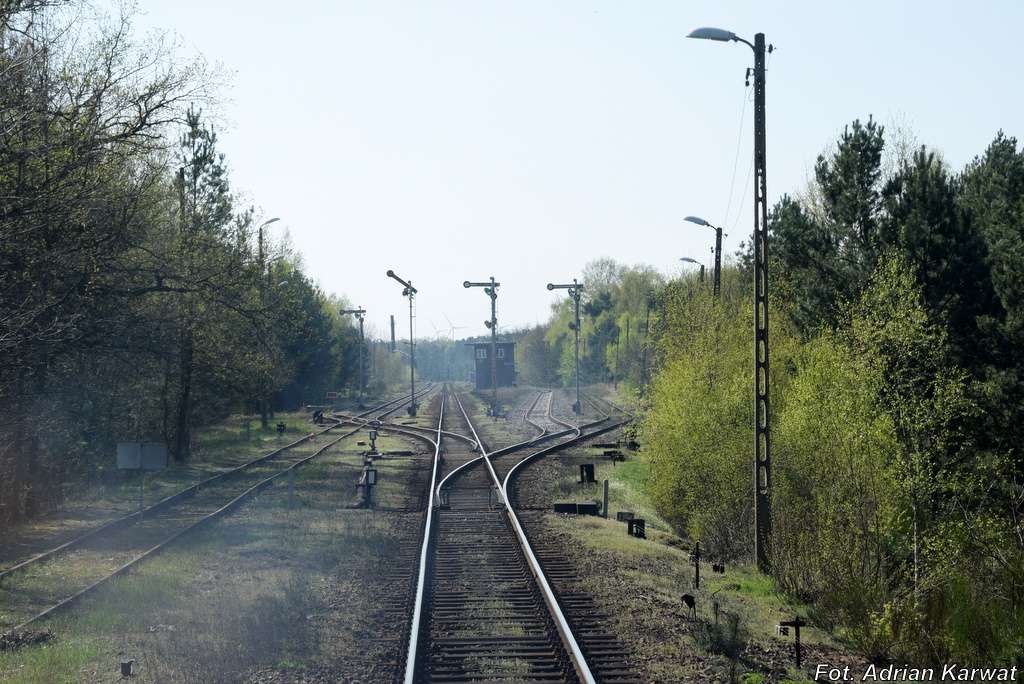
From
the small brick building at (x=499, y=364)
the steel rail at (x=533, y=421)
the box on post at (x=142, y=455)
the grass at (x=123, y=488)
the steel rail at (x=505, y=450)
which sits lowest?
the grass at (x=123, y=488)

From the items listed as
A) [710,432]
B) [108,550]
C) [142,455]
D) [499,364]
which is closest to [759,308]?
[710,432]

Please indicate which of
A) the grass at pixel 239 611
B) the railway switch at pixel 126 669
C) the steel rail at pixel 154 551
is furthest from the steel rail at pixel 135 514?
the railway switch at pixel 126 669

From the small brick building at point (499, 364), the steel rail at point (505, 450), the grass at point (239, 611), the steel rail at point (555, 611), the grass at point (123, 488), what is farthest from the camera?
the small brick building at point (499, 364)

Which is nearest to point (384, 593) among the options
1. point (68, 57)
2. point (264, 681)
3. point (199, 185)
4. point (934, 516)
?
point (264, 681)

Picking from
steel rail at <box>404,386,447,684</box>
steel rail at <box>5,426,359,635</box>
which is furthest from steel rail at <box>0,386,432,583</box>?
steel rail at <box>404,386,447,684</box>

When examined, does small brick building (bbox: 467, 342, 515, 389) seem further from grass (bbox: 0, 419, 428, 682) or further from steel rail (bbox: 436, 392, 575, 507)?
grass (bbox: 0, 419, 428, 682)

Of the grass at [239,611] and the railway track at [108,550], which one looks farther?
the railway track at [108,550]

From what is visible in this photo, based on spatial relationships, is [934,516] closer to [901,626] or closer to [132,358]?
[901,626]

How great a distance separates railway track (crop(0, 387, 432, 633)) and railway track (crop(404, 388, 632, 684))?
507 centimetres

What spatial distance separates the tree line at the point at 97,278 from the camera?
57.1ft

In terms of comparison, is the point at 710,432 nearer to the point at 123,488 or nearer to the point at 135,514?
the point at 135,514

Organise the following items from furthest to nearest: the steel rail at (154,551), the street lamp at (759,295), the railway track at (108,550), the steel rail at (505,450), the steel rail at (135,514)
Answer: the steel rail at (505,450)
the steel rail at (135,514)
the street lamp at (759,295)
the railway track at (108,550)
the steel rail at (154,551)

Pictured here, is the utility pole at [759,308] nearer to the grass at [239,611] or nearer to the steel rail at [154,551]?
the grass at [239,611]

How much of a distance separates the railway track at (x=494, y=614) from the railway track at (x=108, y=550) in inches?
199
